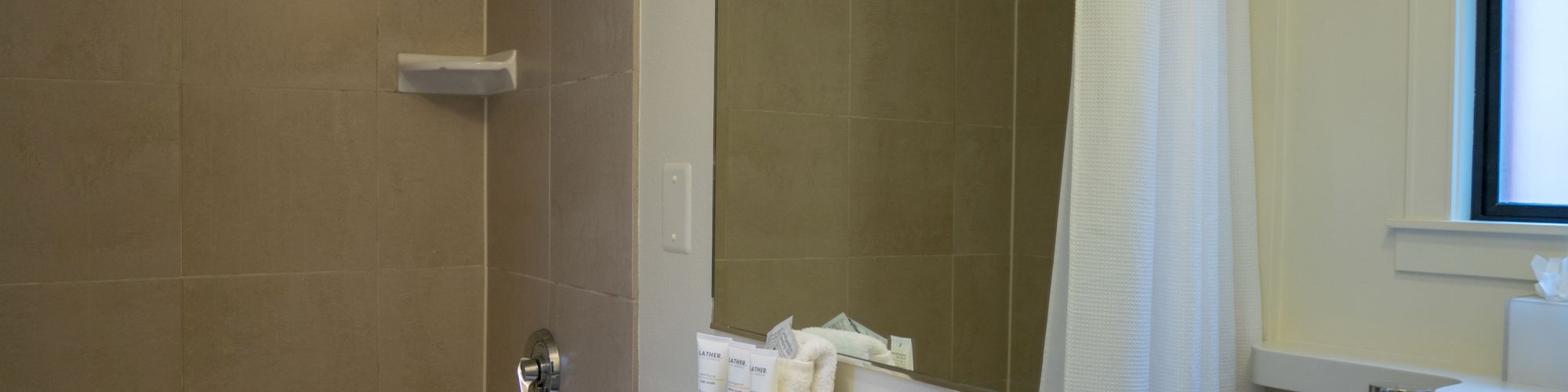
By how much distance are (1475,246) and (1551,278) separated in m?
0.04

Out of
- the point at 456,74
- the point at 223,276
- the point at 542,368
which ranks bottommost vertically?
the point at 542,368

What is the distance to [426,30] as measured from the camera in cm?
193

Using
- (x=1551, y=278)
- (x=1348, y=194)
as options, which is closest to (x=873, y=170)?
(x=1348, y=194)

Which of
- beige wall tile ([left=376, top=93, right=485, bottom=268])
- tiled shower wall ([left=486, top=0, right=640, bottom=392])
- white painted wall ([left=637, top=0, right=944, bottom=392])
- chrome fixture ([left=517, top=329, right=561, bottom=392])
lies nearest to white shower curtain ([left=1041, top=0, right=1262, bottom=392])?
white painted wall ([left=637, top=0, right=944, bottom=392])

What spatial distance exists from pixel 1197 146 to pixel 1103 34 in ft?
0.33

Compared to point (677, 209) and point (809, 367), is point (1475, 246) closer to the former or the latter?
point (809, 367)

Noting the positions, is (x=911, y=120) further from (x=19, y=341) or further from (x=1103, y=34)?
(x=19, y=341)

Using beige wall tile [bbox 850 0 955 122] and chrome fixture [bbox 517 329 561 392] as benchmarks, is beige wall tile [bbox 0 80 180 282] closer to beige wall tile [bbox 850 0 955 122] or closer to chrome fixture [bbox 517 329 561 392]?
chrome fixture [bbox 517 329 561 392]

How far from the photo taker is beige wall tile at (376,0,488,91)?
1.89 metres

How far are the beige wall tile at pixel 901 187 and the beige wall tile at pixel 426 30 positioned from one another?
1.18 meters

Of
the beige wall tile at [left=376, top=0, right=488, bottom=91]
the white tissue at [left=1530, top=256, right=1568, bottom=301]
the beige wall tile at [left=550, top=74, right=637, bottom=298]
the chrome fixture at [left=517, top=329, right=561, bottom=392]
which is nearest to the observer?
the white tissue at [left=1530, top=256, right=1568, bottom=301]

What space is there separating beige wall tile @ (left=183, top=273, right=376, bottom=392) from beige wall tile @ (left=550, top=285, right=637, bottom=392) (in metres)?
0.47

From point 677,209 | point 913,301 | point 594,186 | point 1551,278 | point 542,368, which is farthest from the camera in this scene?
point 542,368

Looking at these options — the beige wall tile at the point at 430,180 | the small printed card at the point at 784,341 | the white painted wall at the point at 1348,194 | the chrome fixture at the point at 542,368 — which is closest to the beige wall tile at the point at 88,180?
the beige wall tile at the point at 430,180
